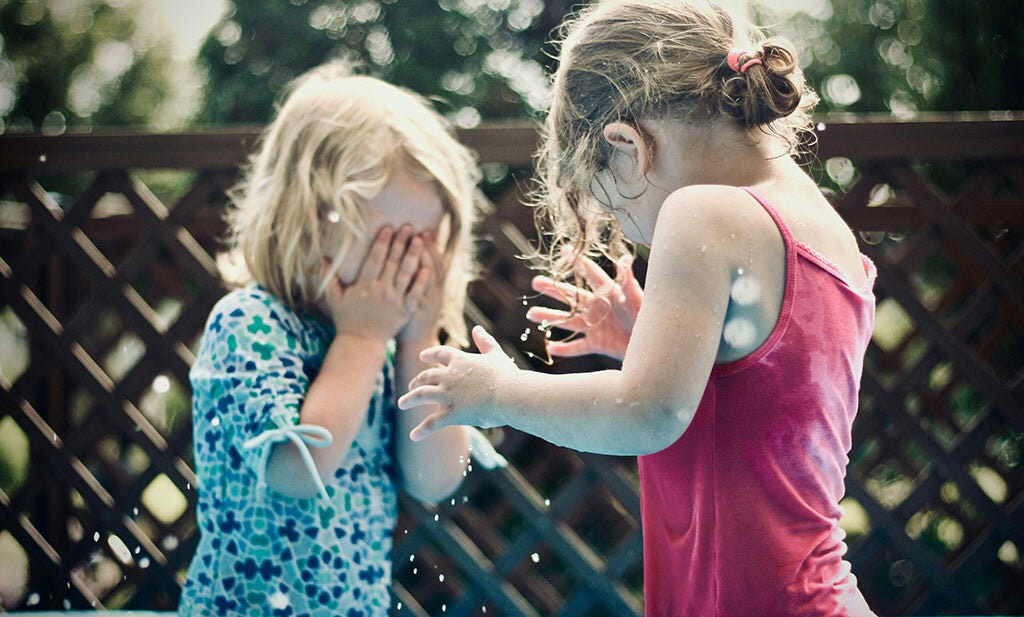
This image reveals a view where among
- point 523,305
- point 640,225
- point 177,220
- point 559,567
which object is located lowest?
point 559,567

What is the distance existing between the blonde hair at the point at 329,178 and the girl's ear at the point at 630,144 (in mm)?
523

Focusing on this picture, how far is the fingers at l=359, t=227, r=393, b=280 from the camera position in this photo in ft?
4.84

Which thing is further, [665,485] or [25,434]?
[25,434]

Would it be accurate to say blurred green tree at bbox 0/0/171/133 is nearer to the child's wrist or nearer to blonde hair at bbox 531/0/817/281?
the child's wrist

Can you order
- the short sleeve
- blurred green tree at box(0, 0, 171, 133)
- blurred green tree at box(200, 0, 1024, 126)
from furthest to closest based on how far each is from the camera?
blurred green tree at box(0, 0, 171, 133), blurred green tree at box(200, 0, 1024, 126), the short sleeve

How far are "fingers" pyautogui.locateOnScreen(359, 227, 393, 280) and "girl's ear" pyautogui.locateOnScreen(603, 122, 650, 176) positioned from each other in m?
0.55

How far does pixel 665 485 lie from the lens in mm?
1037

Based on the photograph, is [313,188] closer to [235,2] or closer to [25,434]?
[25,434]

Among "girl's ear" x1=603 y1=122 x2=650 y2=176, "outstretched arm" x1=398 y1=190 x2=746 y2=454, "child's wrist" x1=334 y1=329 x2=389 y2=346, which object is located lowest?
"child's wrist" x1=334 y1=329 x2=389 y2=346

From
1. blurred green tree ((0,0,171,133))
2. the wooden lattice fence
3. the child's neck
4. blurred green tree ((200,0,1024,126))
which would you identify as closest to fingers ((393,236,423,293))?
the child's neck

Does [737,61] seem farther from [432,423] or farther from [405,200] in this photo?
[405,200]

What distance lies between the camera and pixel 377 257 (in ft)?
4.87

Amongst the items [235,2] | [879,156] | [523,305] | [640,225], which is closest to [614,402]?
[640,225]

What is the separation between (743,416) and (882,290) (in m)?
1.69
